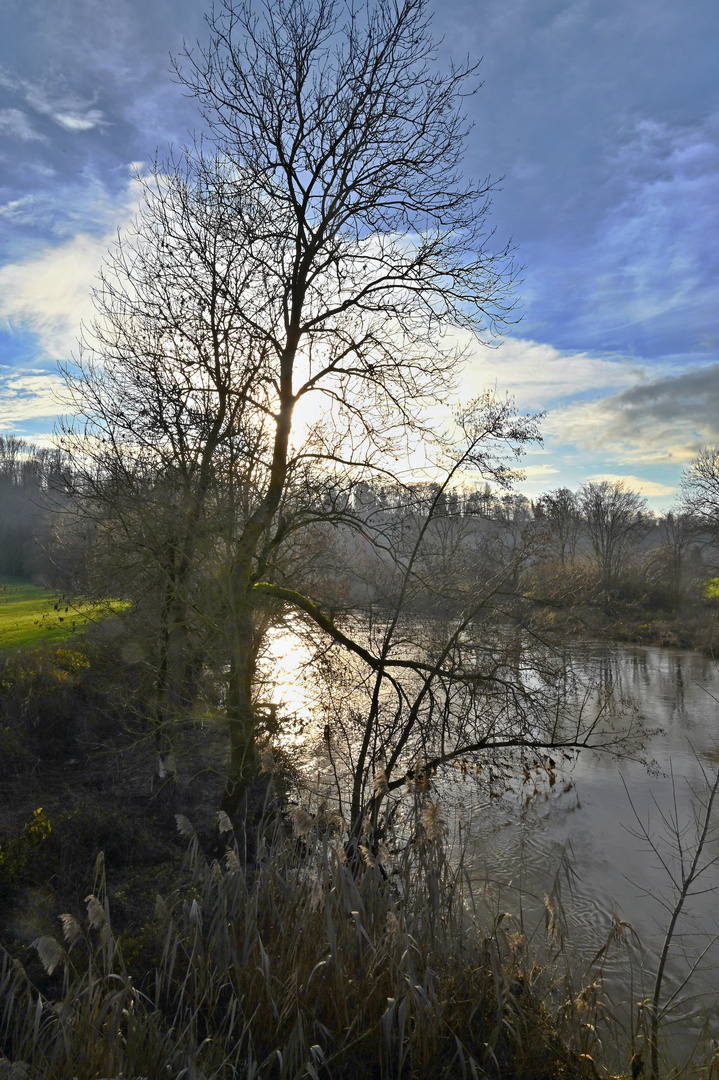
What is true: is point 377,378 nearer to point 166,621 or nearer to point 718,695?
point 166,621

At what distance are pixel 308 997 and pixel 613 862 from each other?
18.6 feet

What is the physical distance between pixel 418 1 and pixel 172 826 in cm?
1004

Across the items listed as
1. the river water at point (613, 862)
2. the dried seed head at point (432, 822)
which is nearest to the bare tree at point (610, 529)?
the river water at point (613, 862)

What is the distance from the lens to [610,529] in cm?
3312

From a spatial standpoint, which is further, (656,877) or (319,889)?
(656,877)

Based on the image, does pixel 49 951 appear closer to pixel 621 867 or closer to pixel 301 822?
pixel 301 822

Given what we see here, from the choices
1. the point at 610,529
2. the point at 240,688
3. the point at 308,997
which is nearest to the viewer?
the point at 308,997

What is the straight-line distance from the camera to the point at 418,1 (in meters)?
7.05

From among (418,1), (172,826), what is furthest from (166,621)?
(418,1)

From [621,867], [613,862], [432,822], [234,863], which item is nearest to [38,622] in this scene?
[234,863]

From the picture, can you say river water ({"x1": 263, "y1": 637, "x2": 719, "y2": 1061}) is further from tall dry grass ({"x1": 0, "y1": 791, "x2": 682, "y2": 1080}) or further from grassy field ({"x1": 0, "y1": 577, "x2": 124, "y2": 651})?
grassy field ({"x1": 0, "y1": 577, "x2": 124, "y2": 651})

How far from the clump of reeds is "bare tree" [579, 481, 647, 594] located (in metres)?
27.9

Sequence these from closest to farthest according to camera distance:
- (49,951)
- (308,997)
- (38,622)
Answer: (49,951) → (308,997) → (38,622)

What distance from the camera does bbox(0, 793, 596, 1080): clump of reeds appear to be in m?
3.10
